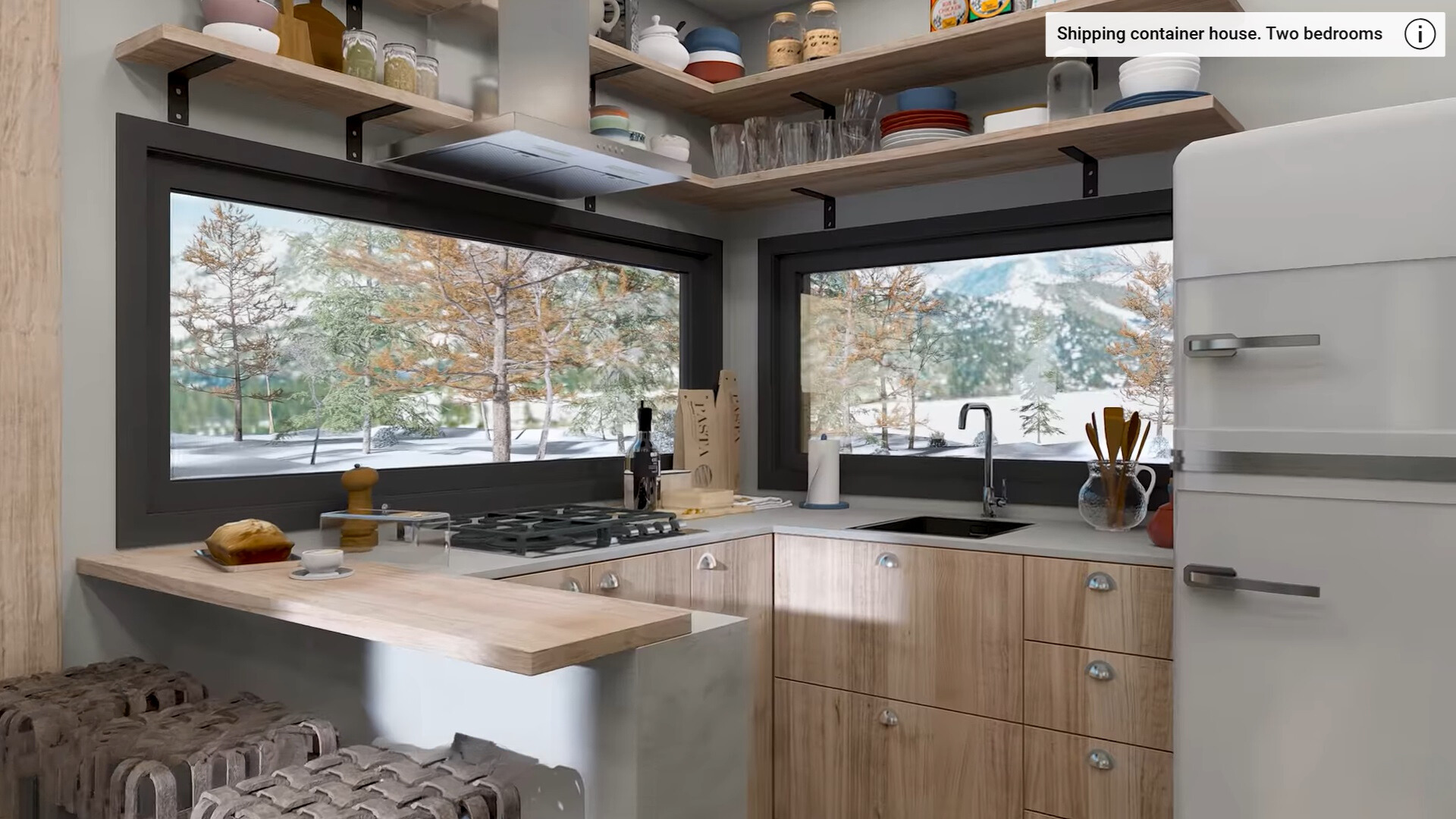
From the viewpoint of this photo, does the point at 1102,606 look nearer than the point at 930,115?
Yes

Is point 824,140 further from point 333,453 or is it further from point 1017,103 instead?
point 333,453

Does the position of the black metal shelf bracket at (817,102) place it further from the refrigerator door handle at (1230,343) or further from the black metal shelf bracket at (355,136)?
the refrigerator door handle at (1230,343)

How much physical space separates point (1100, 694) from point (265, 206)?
85.3 inches

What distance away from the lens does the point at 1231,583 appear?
1.94 metres

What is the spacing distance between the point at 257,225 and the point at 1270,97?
2481 millimetres

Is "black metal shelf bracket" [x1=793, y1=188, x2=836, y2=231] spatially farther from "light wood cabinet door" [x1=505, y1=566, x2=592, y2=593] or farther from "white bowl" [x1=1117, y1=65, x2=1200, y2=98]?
"light wood cabinet door" [x1=505, y1=566, x2=592, y2=593]

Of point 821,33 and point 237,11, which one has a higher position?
point 821,33

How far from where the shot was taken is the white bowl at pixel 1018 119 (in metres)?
2.57

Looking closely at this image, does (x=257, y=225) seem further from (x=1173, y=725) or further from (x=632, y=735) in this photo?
(x=1173, y=725)

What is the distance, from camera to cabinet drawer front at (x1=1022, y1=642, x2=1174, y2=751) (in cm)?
216

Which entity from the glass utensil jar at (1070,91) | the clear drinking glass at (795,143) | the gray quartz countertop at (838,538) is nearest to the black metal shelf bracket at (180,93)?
the gray quartz countertop at (838,538)

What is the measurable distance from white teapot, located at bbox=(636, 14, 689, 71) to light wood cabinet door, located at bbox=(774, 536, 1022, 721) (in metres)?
1.46

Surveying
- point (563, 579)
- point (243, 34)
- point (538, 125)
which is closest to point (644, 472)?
point (563, 579)

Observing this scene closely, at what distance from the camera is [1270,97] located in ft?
8.38
